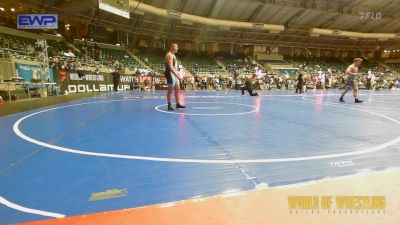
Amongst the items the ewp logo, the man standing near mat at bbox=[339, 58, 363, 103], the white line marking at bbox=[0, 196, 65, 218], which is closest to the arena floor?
the white line marking at bbox=[0, 196, 65, 218]

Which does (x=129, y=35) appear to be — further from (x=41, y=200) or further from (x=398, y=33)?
(x=398, y=33)

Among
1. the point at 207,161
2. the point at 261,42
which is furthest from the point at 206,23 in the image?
the point at 207,161

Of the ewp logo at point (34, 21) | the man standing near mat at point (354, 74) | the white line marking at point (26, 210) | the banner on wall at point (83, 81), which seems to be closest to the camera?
the white line marking at point (26, 210)

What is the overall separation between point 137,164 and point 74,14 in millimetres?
26856
